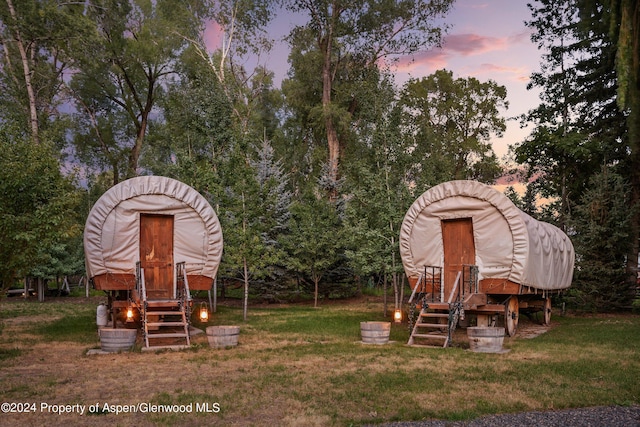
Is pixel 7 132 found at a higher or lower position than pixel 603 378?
higher

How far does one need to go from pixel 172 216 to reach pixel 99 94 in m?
28.6

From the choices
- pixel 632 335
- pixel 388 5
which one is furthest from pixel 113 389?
pixel 388 5

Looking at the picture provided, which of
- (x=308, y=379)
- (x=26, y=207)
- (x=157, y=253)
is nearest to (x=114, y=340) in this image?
(x=26, y=207)

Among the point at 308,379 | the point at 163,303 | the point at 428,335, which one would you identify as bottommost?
the point at 308,379

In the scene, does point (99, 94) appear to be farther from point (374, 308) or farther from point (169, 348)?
point (169, 348)

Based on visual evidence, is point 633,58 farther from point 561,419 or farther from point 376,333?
point 376,333

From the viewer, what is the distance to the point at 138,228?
1427 centimetres

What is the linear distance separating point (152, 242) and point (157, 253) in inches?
13.2

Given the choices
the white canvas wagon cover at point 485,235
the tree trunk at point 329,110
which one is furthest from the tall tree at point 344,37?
the white canvas wagon cover at point 485,235

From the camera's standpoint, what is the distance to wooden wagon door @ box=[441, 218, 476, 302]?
45.8 ft

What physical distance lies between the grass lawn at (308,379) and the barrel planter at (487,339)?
1.30 feet

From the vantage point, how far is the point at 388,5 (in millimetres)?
29531

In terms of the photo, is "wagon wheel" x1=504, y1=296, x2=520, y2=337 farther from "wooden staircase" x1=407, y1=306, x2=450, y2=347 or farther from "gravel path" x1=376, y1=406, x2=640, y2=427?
"gravel path" x1=376, y1=406, x2=640, y2=427

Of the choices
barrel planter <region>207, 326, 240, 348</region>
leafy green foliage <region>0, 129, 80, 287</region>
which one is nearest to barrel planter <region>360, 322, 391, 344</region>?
barrel planter <region>207, 326, 240, 348</region>
